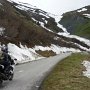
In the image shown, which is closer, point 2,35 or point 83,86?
point 83,86

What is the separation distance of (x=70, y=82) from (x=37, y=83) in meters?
1.79

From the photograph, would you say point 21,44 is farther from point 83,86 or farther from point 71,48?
point 71,48

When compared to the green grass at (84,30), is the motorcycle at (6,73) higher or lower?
lower

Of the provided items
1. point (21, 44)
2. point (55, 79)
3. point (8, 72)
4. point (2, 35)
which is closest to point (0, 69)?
point (8, 72)

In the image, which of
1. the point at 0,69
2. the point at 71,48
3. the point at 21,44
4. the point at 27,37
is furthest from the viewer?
the point at 71,48

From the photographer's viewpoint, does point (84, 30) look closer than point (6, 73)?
No

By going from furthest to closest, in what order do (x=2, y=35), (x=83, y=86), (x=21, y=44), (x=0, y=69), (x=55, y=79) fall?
1. (x=21, y=44)
2. (x=2, y=35)
3. (x=55, y=79)
4. (x=0, y=69)
5. (x=83, y=86)

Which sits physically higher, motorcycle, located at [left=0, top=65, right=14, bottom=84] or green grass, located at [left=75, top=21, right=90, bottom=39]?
green grass, located at [left=75, top=21, right=90, bottom=39]

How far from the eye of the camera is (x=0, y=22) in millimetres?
48000

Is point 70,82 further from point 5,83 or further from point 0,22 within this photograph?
point 0,22

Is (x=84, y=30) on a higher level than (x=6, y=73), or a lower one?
higher

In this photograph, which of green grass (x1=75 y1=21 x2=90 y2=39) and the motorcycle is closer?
the motorcycle

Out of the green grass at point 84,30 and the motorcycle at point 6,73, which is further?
the green grass at point 84,30

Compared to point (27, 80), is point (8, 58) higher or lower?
higher
